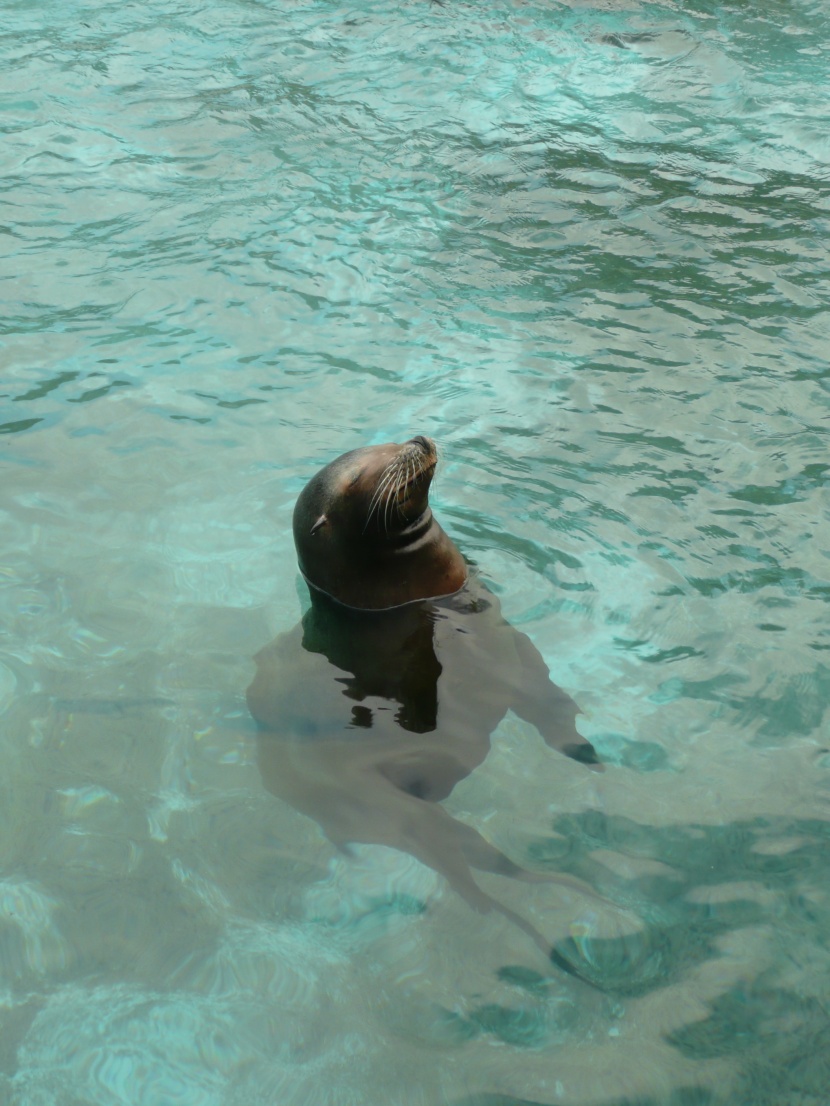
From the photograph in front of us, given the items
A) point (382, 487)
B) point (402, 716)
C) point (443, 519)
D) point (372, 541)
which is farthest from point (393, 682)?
point (443, 519)

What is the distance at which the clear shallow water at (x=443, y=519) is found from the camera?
2.87m

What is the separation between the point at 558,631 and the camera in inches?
164

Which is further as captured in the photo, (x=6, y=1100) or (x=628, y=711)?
(x=628, y=711)

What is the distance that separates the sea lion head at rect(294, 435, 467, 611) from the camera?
12.8 ft

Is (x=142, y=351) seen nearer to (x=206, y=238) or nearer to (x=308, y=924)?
(x=206, y=238)

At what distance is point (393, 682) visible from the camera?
144 inches

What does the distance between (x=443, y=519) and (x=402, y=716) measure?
138 centimetres

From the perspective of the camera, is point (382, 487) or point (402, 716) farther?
point (382, 487)

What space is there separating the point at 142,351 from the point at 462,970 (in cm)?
430

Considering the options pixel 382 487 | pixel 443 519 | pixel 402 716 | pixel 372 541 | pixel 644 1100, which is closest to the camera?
pixel 644 1100

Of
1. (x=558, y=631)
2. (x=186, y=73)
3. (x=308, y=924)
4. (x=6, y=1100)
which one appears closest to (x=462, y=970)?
(x=308, y=924)

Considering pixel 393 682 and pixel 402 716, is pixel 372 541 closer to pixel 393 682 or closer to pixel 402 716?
pixel 393 682

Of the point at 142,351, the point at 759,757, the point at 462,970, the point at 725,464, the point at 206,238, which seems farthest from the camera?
the point at 206,238

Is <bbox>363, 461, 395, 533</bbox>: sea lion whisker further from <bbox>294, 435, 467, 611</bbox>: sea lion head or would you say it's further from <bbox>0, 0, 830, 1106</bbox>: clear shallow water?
<bbox>0, 0, 830, 1106</bbox>: clear shallow water
